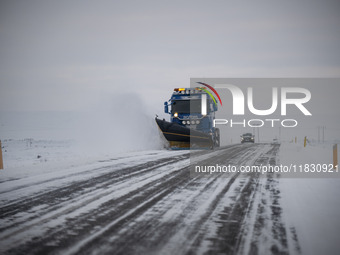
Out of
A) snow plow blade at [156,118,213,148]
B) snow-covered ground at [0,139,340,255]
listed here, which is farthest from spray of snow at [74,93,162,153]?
snow-covered ground at [0,139,340,255]

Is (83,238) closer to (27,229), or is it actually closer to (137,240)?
(137,240)

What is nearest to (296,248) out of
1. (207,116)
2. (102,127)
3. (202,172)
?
(202,172)

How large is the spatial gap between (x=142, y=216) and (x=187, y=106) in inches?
478

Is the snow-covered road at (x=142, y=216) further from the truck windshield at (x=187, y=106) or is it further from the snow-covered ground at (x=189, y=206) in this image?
the truck windshield at (x=187, y=106)

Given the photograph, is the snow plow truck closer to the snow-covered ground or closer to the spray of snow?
the spray of snow

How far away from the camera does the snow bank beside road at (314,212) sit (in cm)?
312

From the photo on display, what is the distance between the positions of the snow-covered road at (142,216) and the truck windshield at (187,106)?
9212mm

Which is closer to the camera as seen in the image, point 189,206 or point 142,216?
point 142,216

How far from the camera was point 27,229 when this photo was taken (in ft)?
11.5

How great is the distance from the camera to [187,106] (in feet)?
51.6

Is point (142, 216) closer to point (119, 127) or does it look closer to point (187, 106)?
point (187, 106)

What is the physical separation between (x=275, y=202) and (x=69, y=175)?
523cm

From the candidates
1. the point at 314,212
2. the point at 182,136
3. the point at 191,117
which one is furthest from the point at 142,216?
the point at 191,117

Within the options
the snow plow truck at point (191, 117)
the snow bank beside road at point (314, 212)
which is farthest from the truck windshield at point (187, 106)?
the snow bank beside road at point (314, 212)
